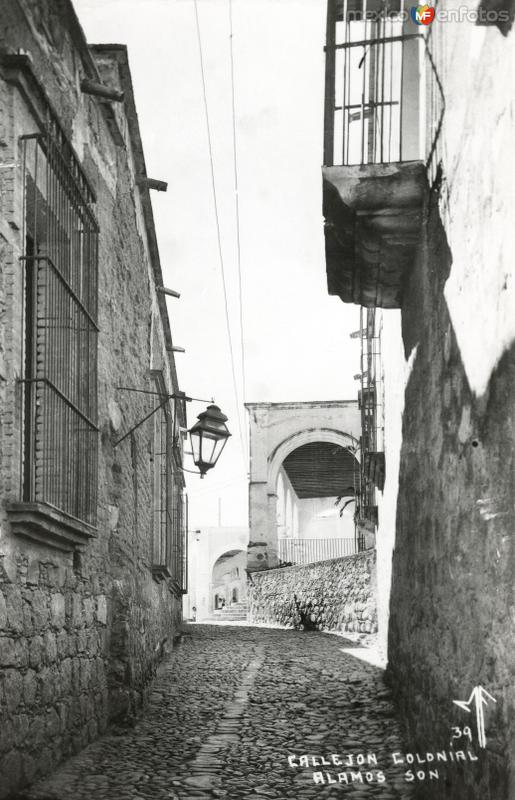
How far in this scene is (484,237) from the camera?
385 cm

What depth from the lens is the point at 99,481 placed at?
675 cm

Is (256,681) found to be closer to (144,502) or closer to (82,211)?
(144,502)

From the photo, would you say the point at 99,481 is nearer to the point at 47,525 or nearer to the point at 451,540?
the point at 47,525

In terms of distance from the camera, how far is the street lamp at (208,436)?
9.08 meters

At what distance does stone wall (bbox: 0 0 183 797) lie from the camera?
457 cm

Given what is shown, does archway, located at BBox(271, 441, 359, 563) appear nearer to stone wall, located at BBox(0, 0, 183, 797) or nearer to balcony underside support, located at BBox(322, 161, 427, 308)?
stone wall, located at BBox(0, 0, 183, 797)

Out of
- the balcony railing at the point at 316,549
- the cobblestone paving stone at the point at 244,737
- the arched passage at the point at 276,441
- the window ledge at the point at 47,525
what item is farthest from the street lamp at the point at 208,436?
the balcony railing at the point at 316,549

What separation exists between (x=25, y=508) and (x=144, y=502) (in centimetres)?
553

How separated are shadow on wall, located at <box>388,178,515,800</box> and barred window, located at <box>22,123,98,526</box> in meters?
2.08

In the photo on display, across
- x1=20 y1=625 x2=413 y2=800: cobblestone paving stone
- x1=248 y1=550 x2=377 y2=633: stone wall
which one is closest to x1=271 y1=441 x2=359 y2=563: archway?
x1=248 y1=550 x2=377 y2=633: stone wall

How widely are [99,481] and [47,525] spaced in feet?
6.34

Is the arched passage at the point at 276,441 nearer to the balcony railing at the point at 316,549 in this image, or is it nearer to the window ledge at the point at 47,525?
the balcony railing at the point at 316,549

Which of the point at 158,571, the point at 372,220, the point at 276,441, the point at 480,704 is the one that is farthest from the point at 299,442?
the point at 480,704

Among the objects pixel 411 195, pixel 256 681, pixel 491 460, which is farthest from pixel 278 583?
pixel 491 460
